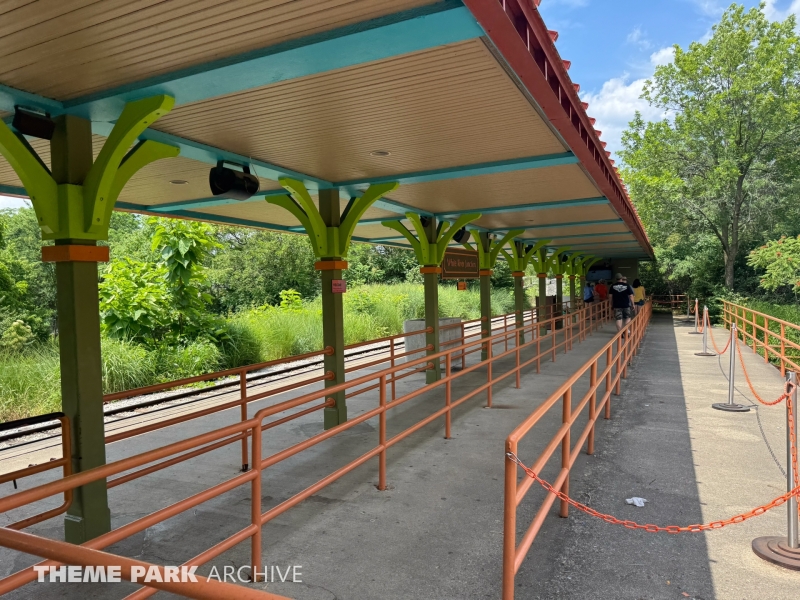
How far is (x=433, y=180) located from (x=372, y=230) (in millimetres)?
5815

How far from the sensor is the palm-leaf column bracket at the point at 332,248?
6.16 m

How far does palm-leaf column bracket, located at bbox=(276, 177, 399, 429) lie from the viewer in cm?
616

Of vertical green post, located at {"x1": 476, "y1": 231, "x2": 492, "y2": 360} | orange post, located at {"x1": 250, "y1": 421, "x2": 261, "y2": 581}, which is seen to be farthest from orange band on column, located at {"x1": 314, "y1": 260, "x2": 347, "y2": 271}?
vertical green post, located at {"x1": 476, "y1": 231, "x2": 492, "y2": 360}

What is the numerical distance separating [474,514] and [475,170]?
3.39 m

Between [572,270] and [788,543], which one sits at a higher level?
[572,270]

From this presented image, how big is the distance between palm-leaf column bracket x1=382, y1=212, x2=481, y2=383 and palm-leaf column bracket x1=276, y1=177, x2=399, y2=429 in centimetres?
245

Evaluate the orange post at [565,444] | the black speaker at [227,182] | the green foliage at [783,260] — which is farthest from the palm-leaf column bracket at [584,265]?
the orange post at [565,444]

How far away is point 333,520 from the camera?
364cm

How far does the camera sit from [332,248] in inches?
244

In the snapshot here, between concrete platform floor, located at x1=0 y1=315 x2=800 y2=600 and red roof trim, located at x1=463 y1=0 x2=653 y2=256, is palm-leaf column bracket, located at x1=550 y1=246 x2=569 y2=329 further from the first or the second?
red roof trim, located at x1=463 y1=0 x2=653 y2=256

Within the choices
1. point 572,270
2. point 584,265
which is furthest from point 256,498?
point 584,265

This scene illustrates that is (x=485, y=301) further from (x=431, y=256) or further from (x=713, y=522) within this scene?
(x=713, y=522)

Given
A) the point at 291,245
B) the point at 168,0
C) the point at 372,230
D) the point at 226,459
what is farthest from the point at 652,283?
the point at 168,0

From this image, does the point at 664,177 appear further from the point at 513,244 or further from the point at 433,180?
the point at 433,180
